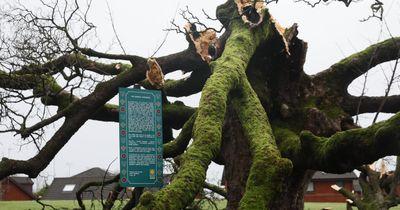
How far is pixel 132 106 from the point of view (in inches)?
239

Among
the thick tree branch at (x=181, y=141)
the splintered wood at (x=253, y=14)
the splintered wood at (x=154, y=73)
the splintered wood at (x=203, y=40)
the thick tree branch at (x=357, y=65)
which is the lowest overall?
the thick tree branch at (x=181, y=141)

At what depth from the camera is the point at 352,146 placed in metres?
6.59

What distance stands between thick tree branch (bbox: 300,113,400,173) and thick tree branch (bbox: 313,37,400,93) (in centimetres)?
280

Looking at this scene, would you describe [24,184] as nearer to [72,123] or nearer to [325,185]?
[325,185]

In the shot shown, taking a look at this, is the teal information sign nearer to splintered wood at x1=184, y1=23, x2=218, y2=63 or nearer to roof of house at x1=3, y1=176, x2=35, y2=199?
splintered wood at x1=184, y1=23, x2=218, y2=63

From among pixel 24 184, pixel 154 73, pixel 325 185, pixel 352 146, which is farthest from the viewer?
pixel 24 184

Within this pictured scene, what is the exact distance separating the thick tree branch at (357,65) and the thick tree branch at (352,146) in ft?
9.18

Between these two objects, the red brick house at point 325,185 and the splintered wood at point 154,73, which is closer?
the splintered wood at point 154,73

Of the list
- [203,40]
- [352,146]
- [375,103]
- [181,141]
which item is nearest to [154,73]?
[181,141]

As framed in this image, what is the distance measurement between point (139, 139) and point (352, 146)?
8.88 ft

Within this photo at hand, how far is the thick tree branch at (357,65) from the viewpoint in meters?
9.88

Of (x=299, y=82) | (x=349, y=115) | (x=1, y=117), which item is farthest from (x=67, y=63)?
(x=349, y=115)

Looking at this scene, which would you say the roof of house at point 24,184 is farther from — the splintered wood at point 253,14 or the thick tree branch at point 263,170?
the thick tree branch at point 263,170

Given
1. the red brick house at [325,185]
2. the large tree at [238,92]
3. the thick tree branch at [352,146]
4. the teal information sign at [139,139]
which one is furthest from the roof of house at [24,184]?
the teal information sign at [139,139]
